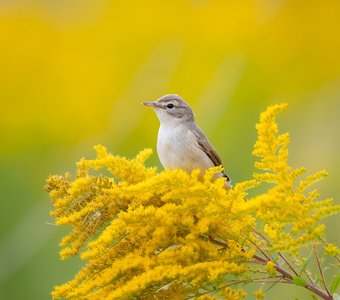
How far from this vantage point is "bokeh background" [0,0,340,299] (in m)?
11.2

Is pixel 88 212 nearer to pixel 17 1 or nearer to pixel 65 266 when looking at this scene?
pixel 65 266

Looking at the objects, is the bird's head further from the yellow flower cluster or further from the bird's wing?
the yellow flower cluster

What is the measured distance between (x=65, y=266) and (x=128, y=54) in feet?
21.2

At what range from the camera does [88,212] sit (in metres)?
3.58

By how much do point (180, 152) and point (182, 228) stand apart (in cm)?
178

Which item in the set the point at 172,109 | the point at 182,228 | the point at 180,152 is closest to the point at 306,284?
the point at 182,228

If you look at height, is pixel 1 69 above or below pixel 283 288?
above

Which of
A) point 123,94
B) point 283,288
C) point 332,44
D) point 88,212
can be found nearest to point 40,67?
point 123,94

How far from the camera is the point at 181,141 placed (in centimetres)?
533

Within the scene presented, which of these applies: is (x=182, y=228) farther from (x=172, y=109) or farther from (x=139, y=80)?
(x=139, y=80)

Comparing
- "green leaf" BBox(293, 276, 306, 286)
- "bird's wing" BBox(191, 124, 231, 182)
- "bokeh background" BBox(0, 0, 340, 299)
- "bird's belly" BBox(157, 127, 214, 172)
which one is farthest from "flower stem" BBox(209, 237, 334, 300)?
"bokeh background" BBox(0, 0, 340, 299)

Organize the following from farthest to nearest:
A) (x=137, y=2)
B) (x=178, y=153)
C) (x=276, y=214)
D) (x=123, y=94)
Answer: (x=137, y=2)
(x=123, y=94)
(x=178, y=153)
(x=276, y=214)

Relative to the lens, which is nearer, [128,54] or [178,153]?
[178,153]

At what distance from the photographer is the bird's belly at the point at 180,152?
522 centimetres
